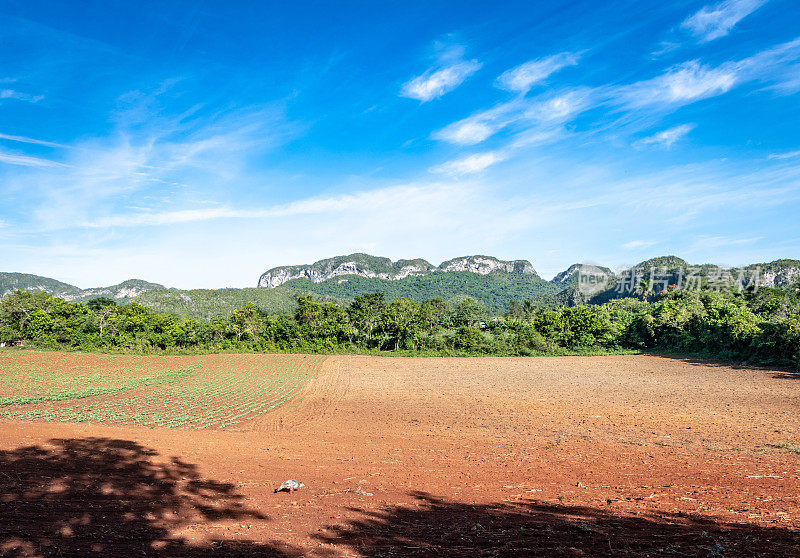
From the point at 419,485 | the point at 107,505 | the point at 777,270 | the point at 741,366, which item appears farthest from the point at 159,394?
the point at 777,270

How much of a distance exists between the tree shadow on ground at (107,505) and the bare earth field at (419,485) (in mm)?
40

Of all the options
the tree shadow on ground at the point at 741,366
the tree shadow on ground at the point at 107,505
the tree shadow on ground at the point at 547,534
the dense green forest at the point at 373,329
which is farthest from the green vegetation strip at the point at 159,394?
the tree shadow on ground at the point at 741,366

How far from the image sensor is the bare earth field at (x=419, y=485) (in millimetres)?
5719

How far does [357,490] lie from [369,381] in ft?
93.2

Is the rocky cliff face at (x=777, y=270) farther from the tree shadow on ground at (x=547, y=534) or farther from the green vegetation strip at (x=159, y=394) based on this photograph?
the tree shadow on ground at (x=547, y=534)

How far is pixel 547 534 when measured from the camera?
616 cm

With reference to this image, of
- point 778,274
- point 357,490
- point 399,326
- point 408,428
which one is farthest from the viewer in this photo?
point 778,274

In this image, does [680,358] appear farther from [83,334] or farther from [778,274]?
[778,274]

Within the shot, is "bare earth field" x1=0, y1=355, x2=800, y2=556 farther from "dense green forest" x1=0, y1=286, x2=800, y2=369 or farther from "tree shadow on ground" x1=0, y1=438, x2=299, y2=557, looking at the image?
"dense green forest" x1=0, y1=286, x2=800, y2=369

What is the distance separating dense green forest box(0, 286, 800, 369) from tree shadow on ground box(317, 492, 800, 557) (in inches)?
2087

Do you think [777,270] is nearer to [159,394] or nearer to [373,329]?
[373,329]

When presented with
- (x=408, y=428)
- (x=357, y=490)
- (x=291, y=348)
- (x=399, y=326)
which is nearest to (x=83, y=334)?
(x=291, y=348)

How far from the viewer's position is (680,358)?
53.2m

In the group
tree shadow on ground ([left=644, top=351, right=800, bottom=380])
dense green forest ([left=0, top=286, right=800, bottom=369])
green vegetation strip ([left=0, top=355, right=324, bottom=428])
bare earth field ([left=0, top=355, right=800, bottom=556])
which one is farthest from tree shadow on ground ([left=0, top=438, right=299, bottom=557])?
dense green forest ([left=0, top=286, right=800, bottom=369])
